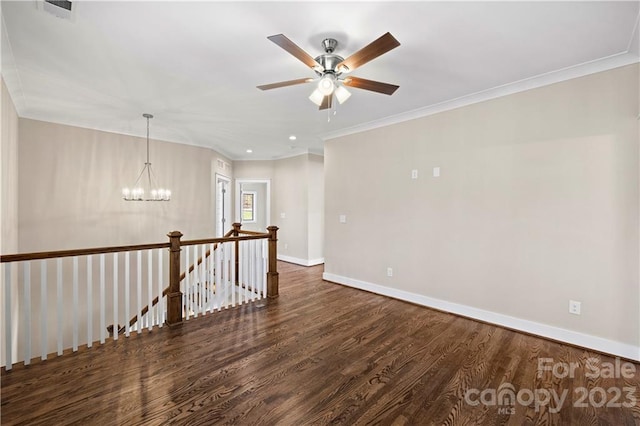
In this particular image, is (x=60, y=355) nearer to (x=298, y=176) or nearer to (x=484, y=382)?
(x=484, y=382)

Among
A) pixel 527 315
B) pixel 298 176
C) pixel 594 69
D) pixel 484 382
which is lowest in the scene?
pixel 484 382

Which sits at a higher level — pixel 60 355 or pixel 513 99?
pixel 513 99

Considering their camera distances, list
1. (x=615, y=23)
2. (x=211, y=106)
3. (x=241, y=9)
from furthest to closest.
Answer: (x=211, y=106)
(x=615, y=23)
(x=241, y=9)

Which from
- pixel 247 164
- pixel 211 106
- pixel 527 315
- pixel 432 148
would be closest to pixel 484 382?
pixel 527 315

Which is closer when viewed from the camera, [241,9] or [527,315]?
[241,9]

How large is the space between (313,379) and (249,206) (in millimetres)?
7756

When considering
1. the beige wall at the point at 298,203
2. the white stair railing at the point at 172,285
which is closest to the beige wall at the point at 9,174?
the white stair railing at the point at 172,285

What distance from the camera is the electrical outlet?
8.98 feet

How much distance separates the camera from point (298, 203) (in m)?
6.59

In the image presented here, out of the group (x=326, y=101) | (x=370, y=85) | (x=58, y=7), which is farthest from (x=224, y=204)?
(x=370, y=85)

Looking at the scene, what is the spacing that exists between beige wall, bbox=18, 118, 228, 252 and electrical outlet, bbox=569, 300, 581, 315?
5.74 metres

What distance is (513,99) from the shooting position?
3.08 meters

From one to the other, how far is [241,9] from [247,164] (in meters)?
5.61

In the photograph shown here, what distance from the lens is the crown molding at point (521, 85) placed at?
2.51 meters
